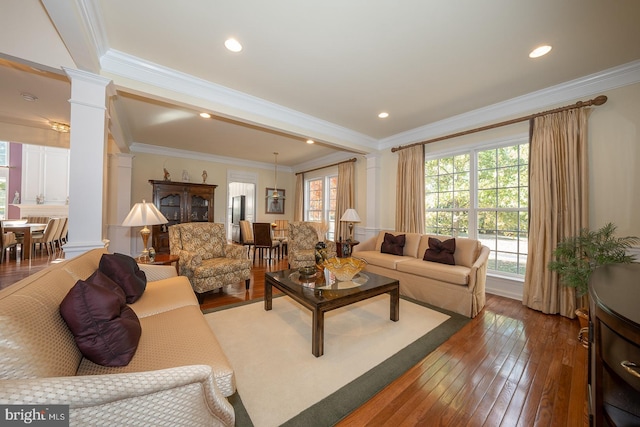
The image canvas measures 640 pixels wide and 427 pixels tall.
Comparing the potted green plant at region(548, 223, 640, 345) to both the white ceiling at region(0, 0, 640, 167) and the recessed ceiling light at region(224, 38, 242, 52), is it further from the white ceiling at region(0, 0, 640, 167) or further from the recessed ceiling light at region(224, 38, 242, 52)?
the recessed ceiling light at region(224, 38, 242, 52)

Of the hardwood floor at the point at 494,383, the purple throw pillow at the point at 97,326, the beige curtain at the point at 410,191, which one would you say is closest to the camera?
the purple throw pillow at the point at 97,326

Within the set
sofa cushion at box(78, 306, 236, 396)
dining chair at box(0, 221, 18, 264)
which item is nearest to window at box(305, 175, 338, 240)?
sofa cushion at box(78, 306, 236, 396)

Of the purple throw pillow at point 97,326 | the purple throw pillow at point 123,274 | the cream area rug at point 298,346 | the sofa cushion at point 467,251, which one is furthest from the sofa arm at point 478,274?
the purple throw pillow at point 123,274

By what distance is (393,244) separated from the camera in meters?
4.15

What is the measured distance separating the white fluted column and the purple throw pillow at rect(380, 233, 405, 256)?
3769 millimetres

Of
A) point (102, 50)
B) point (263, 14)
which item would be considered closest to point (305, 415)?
point (263, 14)

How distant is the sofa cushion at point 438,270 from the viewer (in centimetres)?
284

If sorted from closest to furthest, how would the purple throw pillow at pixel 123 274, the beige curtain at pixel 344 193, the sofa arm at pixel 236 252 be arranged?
the purple throw pillow at pixel 123 274 → the sofa arm at pixel 236 252 → the beige curtain at pixel 344 193

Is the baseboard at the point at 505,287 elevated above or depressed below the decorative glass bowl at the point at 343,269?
below

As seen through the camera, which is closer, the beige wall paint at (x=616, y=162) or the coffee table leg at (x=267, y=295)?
the beige wall paint at (x=616, y=162)

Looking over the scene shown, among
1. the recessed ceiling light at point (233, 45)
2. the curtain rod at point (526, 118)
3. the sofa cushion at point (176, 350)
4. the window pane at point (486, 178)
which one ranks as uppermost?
the recessed ceiling light at point (233, 45)

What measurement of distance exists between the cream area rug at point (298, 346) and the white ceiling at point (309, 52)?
101 inches

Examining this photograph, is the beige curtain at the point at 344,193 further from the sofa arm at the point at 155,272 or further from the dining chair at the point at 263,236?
the sofa arm at the point at 155,272

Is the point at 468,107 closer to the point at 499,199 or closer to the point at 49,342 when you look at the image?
the point at 499,199
